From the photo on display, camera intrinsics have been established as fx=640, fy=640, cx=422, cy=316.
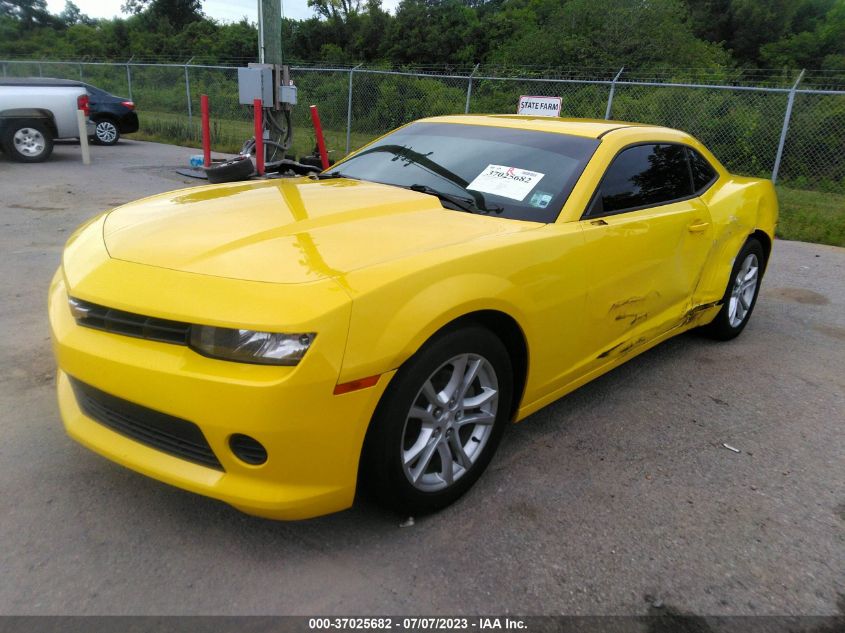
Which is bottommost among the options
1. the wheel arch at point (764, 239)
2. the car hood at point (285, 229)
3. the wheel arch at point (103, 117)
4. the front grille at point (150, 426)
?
the wheel arch at point (103, 117)

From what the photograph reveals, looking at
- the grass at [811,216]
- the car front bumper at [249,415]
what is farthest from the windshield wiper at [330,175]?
the grass at [811,216]

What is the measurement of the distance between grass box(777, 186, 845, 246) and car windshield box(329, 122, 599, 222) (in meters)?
6.73

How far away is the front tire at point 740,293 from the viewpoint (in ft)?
14.6

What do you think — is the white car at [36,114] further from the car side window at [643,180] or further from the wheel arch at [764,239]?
the wheel arch at [764,239]

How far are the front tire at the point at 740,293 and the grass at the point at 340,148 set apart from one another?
454 centimetres

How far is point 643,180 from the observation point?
3.57 m

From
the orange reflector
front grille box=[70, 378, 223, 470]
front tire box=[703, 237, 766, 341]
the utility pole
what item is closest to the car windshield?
the orange reflector

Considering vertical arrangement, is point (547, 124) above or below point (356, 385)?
above

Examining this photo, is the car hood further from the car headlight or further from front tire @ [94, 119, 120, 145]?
front tire @ [94, 119, 120, 145]

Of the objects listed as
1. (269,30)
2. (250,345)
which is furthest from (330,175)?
(269,30)

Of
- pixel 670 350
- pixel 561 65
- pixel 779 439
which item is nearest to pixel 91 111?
pixel 670 350

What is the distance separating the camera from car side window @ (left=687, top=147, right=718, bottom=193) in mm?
4078

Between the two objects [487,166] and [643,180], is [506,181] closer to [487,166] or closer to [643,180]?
[487,166]

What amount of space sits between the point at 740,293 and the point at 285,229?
356 centimetres
